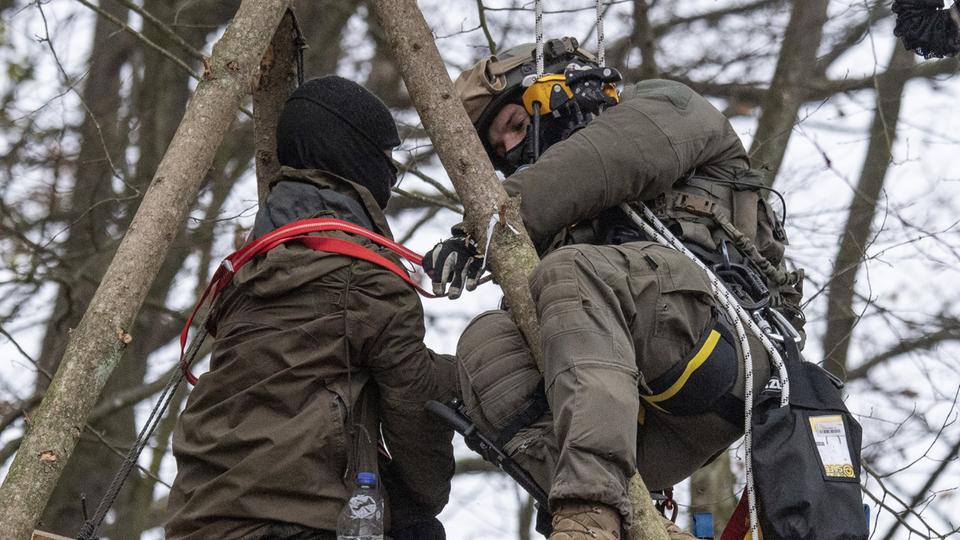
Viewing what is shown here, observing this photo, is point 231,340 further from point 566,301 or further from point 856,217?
point 856,217

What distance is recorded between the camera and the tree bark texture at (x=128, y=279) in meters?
3.17

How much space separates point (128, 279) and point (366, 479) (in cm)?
85

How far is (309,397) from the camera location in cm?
339

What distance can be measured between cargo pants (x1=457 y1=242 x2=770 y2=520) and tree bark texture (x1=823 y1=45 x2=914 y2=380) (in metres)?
3.39

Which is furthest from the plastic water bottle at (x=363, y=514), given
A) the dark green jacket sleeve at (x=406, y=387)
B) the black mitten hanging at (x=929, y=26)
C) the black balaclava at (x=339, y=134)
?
the black mitten hanging at (x=929, y=26)

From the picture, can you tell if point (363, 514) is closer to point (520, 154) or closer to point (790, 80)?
point (520, 154)

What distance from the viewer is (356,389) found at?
3441mm

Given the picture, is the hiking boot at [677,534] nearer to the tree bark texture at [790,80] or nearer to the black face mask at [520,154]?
the black face mask at [520,154]

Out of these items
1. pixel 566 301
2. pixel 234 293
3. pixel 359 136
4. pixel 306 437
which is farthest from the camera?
pixel 359 136

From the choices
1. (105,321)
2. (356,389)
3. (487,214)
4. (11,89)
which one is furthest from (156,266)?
(11,89)

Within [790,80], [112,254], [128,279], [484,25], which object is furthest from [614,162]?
[112,254]

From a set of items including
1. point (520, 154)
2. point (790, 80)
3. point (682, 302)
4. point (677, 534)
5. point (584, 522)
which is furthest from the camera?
point (790, 80)

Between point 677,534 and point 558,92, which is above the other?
point 558,92

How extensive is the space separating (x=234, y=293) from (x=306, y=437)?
0.54m
